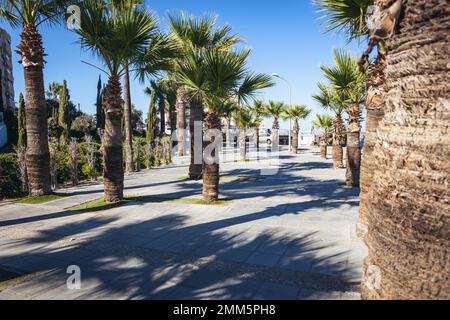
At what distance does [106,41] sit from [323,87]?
11.5 meters

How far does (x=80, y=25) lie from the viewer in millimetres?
8266

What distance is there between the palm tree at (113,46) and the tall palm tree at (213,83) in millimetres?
1509

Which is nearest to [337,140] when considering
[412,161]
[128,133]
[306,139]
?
[128,133]

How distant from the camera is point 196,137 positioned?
13750 mm

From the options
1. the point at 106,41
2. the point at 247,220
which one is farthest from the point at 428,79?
the point at 106,41

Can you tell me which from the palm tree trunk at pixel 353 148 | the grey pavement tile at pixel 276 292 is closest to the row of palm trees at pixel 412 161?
the grey pavement tile at pixel 276 292

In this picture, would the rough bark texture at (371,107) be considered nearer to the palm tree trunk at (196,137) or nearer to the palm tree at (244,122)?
the palm tree trunk at (196,137)

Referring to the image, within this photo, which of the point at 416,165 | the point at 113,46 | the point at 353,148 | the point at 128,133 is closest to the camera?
the point at 416,165

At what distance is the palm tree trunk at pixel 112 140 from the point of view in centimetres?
934

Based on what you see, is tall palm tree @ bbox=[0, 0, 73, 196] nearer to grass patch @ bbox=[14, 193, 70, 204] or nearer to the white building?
grass patch @ bbox=[14, 193, 70, 204]

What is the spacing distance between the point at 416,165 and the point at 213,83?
7.42m

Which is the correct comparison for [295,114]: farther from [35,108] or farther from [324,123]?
[35,108]

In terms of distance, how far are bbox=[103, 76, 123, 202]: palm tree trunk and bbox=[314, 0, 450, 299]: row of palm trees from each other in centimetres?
836
